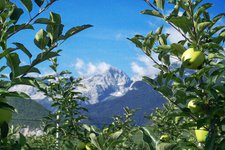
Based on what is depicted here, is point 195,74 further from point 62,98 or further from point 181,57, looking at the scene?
→ point 62,98

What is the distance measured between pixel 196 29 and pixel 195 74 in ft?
1.39

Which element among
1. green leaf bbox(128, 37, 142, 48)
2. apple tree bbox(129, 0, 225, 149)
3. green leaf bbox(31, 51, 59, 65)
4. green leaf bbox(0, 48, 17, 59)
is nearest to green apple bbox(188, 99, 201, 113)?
apple tree bbox(129, 0, 225, 149)

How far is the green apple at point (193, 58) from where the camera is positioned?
8.16ft

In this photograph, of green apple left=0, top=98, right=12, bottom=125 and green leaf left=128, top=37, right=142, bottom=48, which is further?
green leaf left=128, top=37, right=142, bottom=48

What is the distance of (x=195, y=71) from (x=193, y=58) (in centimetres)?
19

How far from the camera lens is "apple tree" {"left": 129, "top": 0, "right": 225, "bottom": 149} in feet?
7.96

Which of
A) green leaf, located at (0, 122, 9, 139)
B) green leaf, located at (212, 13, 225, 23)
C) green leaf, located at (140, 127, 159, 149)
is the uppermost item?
green leaf, located at (212, 13, 225, 23)

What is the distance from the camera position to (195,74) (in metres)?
2.49

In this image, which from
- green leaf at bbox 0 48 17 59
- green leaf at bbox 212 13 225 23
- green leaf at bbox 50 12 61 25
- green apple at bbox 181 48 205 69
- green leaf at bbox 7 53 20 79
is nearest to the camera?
green leaf at bbox 0 48 17 59

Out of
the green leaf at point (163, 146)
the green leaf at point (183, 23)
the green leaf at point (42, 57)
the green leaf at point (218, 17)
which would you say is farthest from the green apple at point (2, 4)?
the green leaf at point (218, 17)

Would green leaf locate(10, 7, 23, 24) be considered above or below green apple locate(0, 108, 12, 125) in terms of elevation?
above

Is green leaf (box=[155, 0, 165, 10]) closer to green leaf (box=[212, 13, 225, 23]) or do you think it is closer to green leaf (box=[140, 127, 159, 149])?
green leaf (box=[212, 13, 225, 23])

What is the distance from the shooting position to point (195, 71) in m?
2.65

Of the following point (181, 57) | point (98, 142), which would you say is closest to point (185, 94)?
point (181, 57)
